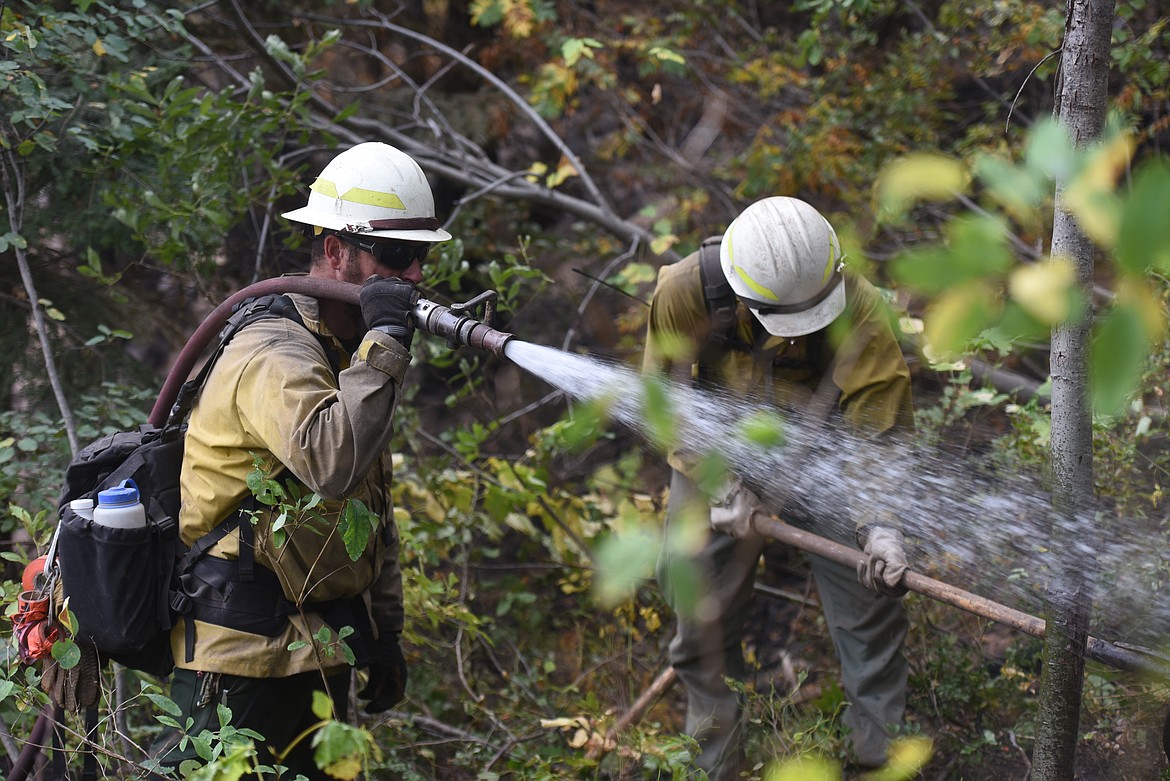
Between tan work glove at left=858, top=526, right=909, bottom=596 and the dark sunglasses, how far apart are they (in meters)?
1.85

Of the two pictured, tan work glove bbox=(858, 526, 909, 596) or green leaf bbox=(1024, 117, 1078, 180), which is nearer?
green leaf bbox=(1024, 117, 1078, 180)

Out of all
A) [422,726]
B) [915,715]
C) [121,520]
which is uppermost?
[121,520]

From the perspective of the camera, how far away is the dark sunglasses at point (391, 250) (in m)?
2.99

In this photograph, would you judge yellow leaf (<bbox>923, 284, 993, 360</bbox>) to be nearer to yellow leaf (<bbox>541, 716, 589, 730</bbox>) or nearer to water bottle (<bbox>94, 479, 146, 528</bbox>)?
water bottle (<bbox>94, 479, 146, 528</bbox>)

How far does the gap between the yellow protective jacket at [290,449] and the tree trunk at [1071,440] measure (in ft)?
6.09

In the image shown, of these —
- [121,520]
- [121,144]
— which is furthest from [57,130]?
[121,520]

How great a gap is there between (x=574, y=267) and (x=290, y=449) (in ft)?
11.4

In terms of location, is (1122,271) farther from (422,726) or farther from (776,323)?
(422,726)

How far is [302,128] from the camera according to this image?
4.81 m

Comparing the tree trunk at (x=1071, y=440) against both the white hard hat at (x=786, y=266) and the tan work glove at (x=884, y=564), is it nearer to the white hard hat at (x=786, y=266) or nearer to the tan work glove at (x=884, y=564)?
the tan work glove at (x=884, y=564)

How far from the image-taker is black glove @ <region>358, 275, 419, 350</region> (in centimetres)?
265

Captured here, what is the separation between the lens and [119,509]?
272 cm

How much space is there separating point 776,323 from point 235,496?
2.06 m

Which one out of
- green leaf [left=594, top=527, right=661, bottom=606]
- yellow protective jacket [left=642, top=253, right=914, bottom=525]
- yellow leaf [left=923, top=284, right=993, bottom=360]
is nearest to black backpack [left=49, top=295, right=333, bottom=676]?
yellow protective jacket [left=642, top=253, right=914, bottom=525]
